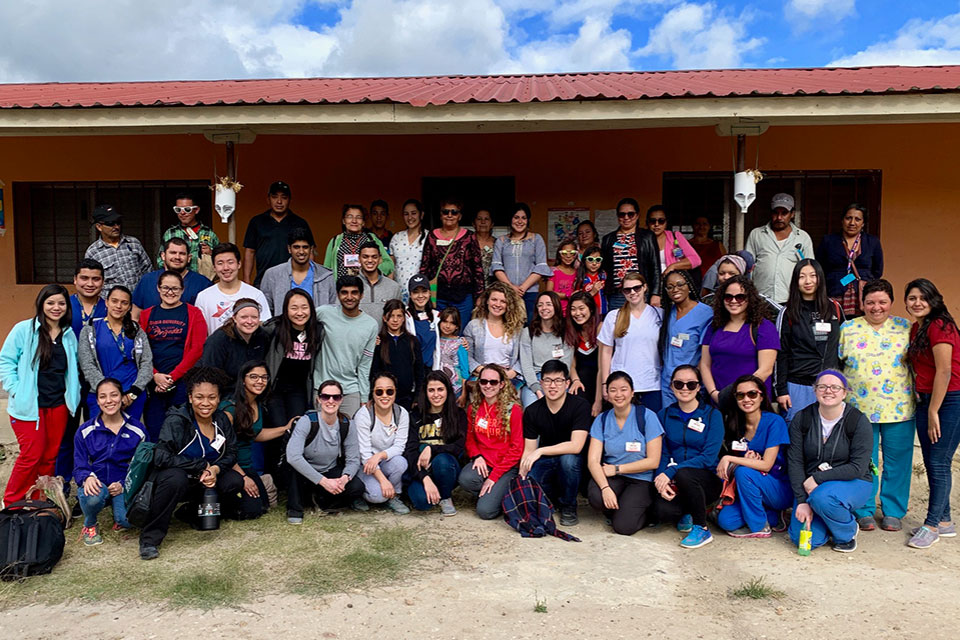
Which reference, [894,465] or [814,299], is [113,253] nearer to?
[814,299]

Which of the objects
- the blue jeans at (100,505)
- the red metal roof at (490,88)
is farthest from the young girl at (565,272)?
the blue jeans at (100,505)

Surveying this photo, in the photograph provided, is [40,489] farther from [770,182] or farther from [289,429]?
[770,182]

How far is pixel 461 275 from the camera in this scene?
5.75 meters

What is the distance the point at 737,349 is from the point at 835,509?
1.09 metres

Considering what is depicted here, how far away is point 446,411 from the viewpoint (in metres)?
5.00

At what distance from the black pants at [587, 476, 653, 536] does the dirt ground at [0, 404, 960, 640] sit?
0.15 m

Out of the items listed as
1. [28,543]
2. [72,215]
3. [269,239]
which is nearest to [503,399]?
[269,239]

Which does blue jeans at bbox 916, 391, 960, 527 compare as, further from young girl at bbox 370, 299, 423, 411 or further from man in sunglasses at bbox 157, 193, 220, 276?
man in sunglasses at bbox 157, 193, 220, 276

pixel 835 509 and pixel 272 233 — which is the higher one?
pixel 272 233

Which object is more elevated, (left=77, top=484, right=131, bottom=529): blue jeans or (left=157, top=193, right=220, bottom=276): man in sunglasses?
(left=157, top=193, right=220, bottom=276): man in sunglasses

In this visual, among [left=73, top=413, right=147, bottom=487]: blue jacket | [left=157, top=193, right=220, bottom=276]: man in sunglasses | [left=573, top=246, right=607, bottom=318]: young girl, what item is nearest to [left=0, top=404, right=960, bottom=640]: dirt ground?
[left=73, top=413, right=147, bottom=487]: blue jacket

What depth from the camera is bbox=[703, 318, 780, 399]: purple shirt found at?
4703 mm

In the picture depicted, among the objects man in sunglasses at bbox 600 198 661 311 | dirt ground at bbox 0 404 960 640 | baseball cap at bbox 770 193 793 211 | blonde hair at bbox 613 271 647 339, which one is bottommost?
dirt ground at bbox 0 404 960 640

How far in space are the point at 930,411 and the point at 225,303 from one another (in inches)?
179
